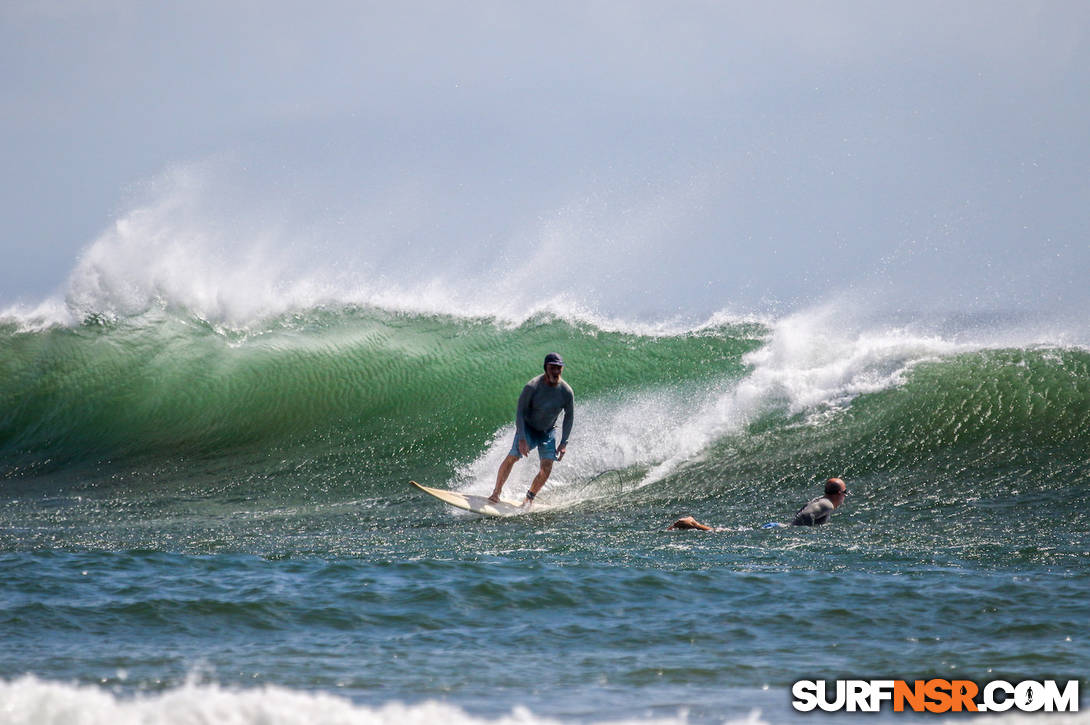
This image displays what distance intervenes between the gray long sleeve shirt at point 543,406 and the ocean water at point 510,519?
89 cm

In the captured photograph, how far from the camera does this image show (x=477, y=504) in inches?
413

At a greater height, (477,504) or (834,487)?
(834,487)

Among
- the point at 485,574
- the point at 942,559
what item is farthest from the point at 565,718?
the point at 942,559

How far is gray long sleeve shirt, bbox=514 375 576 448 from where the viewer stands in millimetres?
10555

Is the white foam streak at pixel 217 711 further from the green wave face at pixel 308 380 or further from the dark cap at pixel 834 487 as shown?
the green wave face at pixel 308 380

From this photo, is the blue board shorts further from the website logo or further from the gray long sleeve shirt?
the website logo

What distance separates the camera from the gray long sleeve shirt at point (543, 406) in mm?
10555

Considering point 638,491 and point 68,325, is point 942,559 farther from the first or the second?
point 68,325

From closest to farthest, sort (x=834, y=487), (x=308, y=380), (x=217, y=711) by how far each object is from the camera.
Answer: (x=217, y=711) → (x=834, y=487) → (x=308, y=380)

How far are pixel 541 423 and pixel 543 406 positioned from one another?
0.19 m

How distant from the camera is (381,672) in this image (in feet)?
16.7

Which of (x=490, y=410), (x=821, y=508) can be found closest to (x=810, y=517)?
(x=821, y=508)

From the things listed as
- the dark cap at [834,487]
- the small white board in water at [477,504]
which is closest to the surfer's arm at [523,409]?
the small white board in water at [477,504]

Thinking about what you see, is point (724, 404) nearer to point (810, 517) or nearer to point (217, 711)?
point (810, 517)
